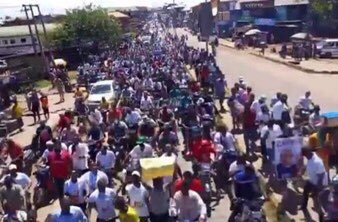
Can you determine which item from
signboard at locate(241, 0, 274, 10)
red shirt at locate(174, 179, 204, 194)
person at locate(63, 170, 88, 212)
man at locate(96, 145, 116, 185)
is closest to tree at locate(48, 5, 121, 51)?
signboard at locate(241, 0, 274, 10)

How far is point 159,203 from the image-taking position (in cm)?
999

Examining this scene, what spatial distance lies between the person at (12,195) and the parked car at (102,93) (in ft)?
51.7

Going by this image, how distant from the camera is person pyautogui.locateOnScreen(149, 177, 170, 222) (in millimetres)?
9992

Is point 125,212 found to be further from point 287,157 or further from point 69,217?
point 287,157

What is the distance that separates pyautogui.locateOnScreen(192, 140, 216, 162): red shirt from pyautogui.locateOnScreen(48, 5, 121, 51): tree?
49861 mm

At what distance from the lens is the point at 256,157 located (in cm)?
1634

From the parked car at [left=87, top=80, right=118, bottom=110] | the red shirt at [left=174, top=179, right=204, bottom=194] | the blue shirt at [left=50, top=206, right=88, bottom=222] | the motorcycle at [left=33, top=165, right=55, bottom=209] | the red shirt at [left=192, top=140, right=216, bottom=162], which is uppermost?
the blue shirt at [left=50, top=206, right=88, bottom=222]

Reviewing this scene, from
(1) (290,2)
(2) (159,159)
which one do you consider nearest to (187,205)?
(2) (159,159)

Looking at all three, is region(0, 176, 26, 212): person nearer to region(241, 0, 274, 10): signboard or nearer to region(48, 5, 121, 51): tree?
region(48, 5, 121, 51): tree

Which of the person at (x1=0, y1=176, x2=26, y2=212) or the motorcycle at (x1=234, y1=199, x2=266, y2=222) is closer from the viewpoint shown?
the motorcycle at (x1=234, y1=199, x2=266, y2=222)

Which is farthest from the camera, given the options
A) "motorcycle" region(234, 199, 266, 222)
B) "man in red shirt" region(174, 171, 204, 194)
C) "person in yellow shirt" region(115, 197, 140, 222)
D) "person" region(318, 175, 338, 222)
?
"man in red shirt" region(174, 171, 204, 194)

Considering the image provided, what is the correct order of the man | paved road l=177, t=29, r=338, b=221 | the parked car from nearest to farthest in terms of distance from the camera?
the man < the parked car < paved road l=177, t=29, r=338, b=221

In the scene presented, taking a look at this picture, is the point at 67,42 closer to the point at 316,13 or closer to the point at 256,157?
the point at 316,13

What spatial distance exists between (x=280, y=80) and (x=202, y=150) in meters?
25.2
